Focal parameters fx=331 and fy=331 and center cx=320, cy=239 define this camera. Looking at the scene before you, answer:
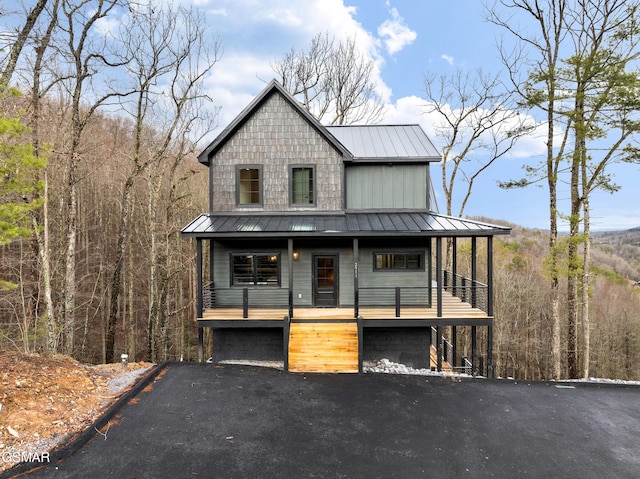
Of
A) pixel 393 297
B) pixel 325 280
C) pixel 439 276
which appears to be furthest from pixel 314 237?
pixel 439 276

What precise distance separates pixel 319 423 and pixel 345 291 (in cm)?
575

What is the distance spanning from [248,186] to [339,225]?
3832 millimetres

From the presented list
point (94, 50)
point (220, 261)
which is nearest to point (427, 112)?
point (220, 261)

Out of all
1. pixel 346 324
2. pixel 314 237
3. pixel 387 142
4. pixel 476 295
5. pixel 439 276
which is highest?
pixel 387 142

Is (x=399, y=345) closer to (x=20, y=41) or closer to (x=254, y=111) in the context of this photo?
(x=254, y=111)

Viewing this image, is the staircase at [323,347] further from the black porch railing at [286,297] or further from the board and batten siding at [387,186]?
the board and batten siding at [387,186]

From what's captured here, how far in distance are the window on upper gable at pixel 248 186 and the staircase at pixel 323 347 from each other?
476 cm

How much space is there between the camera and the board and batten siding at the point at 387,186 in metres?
12.2

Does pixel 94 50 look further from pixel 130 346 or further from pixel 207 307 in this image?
pixel 130 346

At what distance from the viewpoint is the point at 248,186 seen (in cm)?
1218

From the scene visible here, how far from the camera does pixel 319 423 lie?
20.6 feet

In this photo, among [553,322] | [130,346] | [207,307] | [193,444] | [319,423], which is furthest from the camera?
[130,346]

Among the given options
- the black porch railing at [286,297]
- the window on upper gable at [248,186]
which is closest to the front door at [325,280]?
the black porch railing at [286,297]

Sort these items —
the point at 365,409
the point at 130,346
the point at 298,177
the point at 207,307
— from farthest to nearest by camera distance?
the point at 130,346, the point at 298,177, the point at 207,307, the point at 365,409
